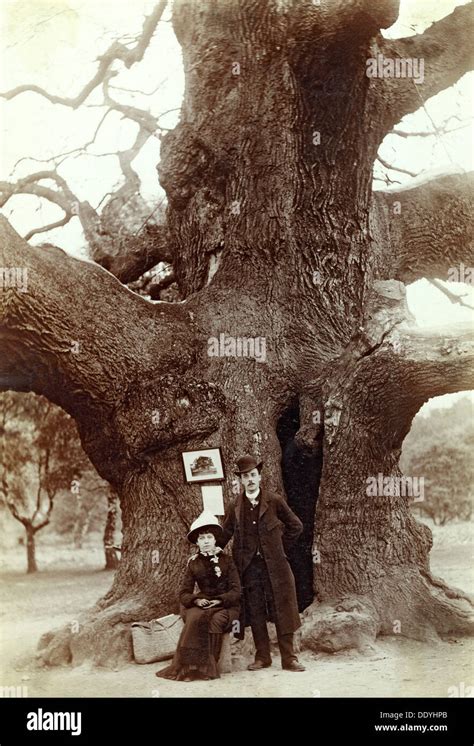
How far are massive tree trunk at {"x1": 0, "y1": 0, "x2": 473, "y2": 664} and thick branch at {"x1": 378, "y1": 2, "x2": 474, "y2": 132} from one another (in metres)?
0.03

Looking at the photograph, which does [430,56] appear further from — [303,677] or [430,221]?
[303,677]

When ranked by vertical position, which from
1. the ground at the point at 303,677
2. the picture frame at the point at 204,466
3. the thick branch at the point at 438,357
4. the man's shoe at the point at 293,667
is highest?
the thick branch at the point at 438,357

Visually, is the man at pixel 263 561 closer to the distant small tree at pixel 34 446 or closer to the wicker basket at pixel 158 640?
the wicker basket at pixel 158 640

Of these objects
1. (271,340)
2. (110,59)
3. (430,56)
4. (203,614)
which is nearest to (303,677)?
(203,614)

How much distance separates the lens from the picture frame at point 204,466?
27.8 ft

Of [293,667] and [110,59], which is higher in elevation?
[110,59]

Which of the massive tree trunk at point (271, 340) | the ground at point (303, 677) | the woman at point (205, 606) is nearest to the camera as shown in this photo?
the ground at point (303, 677)

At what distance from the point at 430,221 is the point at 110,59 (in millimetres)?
5959

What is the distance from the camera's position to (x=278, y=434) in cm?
902

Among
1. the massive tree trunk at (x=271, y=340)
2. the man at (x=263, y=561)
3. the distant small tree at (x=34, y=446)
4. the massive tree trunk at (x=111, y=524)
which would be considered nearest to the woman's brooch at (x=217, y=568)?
the man at (x=263, y=561)

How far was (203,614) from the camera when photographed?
7293 mm

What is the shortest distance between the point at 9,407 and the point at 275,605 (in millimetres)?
13262

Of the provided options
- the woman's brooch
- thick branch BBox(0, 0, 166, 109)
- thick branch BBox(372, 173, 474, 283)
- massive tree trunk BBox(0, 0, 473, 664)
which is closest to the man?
the woman's brooch

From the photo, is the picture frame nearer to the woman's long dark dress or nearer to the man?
the man
